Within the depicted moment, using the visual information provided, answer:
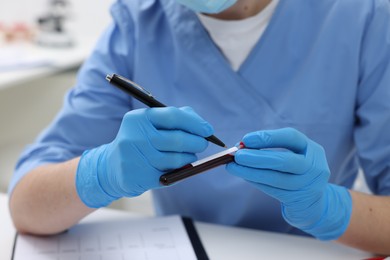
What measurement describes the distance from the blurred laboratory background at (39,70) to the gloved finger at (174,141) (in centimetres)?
114

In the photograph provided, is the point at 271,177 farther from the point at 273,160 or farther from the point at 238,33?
the point at 238,33

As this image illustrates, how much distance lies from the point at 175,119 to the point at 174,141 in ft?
0.10

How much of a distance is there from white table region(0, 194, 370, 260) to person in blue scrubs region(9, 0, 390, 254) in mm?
32

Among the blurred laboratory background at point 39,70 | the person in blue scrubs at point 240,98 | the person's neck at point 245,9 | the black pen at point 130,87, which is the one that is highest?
the person's neck at point 245,9

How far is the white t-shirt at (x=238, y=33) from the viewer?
0.88m

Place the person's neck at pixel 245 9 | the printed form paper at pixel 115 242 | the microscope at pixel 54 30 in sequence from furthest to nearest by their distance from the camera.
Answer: the microscope at pixel 54 30 < the person's neck at pixel 245 9 < the printed form paper at pixel 115 242

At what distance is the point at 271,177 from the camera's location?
63cm

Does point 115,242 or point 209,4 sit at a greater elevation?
point 209,4

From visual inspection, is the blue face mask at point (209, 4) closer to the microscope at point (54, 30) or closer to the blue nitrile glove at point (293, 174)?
the blue nitrile glove at point (293, 174)

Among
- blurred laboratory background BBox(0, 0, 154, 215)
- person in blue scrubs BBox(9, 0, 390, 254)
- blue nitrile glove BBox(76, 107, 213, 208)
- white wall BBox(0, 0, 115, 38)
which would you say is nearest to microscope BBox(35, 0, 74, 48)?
blurred laboratory background BBox(0, 0, 154, 215)

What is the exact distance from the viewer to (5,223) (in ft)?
2.84

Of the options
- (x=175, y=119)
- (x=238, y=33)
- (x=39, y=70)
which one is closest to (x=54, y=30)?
(x=39, y=70)

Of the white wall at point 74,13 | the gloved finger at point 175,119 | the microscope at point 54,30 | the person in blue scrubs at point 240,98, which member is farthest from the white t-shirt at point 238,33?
the white wall at point 74,13

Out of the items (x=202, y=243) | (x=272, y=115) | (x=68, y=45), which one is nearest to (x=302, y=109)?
(x=272, y=115)
